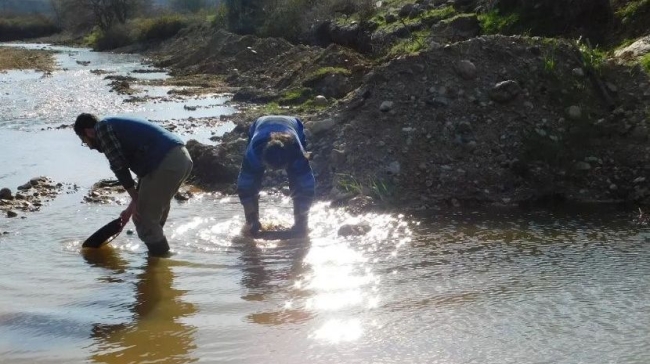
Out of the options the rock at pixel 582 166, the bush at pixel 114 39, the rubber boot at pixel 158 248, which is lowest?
the rubber boot at pixel 158 248

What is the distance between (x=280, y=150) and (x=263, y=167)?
56cm

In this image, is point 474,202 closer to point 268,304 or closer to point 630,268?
point 630,268

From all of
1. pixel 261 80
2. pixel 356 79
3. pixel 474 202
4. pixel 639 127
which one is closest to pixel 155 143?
pixel 474 202

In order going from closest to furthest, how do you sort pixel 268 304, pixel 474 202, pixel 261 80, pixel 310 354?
pixel 310 354 → pixel 268 304 → pixel 474 202 → pixel 261 80

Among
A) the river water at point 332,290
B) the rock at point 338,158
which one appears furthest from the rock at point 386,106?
the river water at point 332,290

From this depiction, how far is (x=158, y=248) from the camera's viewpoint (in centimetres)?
704

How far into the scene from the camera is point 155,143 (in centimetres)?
685

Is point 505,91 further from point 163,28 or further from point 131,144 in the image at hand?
point 163,28

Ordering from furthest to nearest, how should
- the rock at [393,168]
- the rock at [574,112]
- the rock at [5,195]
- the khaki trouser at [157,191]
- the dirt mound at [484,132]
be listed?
1. the rock at [574,112]
2. the rock at [5,195]
3. the rock at [393,168]
4. the dirt mound at [484,132]
5. the khaki trouser at [157,191]

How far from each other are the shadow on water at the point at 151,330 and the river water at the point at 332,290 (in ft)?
0.05

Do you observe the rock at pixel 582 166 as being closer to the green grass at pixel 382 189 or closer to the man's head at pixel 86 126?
the green grass at pixel 382 189

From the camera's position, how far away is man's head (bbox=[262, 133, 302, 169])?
7105 millimetres

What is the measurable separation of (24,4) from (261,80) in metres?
128

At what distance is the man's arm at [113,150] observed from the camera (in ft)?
21.4
